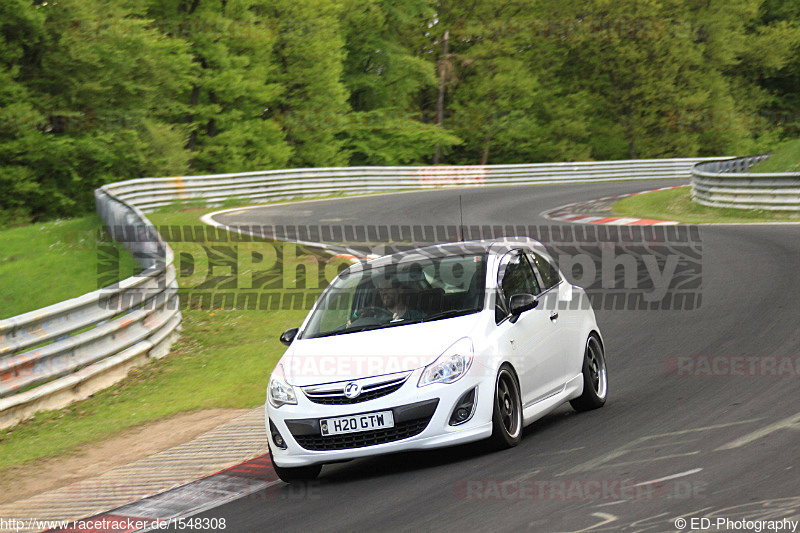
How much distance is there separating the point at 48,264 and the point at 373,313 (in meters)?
13.6

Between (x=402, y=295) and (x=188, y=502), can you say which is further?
(x=402, y=295)

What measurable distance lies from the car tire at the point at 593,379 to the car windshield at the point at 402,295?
1.38 meters

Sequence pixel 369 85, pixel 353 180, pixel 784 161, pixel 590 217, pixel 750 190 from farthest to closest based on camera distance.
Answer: pixel 369 85 → pixel 353 180 → pixel 784 161 → pixel 590 217 → pixel 750 190

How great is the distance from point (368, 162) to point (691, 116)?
79.2 feet


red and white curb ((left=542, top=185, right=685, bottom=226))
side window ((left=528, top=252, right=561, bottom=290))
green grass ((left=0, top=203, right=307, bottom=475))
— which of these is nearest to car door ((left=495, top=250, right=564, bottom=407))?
side window ((left=528, top=252, right=561, bottom=290))

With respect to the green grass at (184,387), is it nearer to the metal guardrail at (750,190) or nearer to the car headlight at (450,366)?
the car headlight at (450,366)

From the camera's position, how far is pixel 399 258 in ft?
28.6

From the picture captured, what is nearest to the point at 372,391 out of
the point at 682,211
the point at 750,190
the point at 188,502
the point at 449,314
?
the point at 449,314

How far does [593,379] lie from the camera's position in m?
8.91

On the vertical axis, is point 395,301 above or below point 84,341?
above

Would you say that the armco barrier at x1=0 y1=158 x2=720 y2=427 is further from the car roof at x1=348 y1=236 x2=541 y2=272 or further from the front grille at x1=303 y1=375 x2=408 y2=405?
the front grille at x1=303 y1=375 x2=408 y2=405

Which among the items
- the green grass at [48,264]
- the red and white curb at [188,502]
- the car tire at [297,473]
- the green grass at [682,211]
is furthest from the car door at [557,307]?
the green grass at [682,211]

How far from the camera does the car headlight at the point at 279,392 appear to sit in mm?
7219

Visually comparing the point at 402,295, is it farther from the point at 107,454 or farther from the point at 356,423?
the point at 107,454
